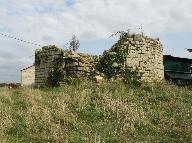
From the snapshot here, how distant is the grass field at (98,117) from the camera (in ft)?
29.5

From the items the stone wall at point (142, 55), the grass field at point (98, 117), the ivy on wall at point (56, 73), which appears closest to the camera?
the grass field at point (98, 117)

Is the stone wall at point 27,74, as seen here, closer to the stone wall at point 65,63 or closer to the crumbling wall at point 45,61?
the crumbling wall at point 45,61

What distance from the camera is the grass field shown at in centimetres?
900

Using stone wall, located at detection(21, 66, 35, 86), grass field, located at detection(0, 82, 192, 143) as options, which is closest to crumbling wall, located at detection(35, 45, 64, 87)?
grass field, located at detection(0, 82, 192, 143)

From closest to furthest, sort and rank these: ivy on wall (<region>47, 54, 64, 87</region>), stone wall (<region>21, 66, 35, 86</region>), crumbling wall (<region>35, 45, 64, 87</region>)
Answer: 1. ivy on wall (<region>47, 54, 64, 87</region>)
2. crumbling wall (<region>35, 45, 64, 87</region>)
3. stone wall (<region>21, 66, 35, 86</region>)

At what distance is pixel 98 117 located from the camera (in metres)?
10.8

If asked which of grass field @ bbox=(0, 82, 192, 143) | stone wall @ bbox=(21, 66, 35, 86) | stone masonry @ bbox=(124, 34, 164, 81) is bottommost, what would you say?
grass field @ bbox=(0, 82, 192, 143)

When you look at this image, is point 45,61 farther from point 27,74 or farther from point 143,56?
point 27,74

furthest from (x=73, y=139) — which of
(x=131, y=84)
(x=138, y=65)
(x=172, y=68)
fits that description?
(x=172, y=68)

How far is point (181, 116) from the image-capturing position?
10.9 meters

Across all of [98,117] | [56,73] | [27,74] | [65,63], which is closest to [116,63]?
[65,63]

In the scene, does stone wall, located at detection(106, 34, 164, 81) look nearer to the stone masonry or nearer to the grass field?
the stone masonry

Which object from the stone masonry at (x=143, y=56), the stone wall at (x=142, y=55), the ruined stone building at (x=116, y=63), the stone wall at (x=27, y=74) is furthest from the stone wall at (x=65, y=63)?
the stone wall at (x=27, y=74)

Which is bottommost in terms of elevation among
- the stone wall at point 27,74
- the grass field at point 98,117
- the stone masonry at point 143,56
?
the grass field at point 98,117
